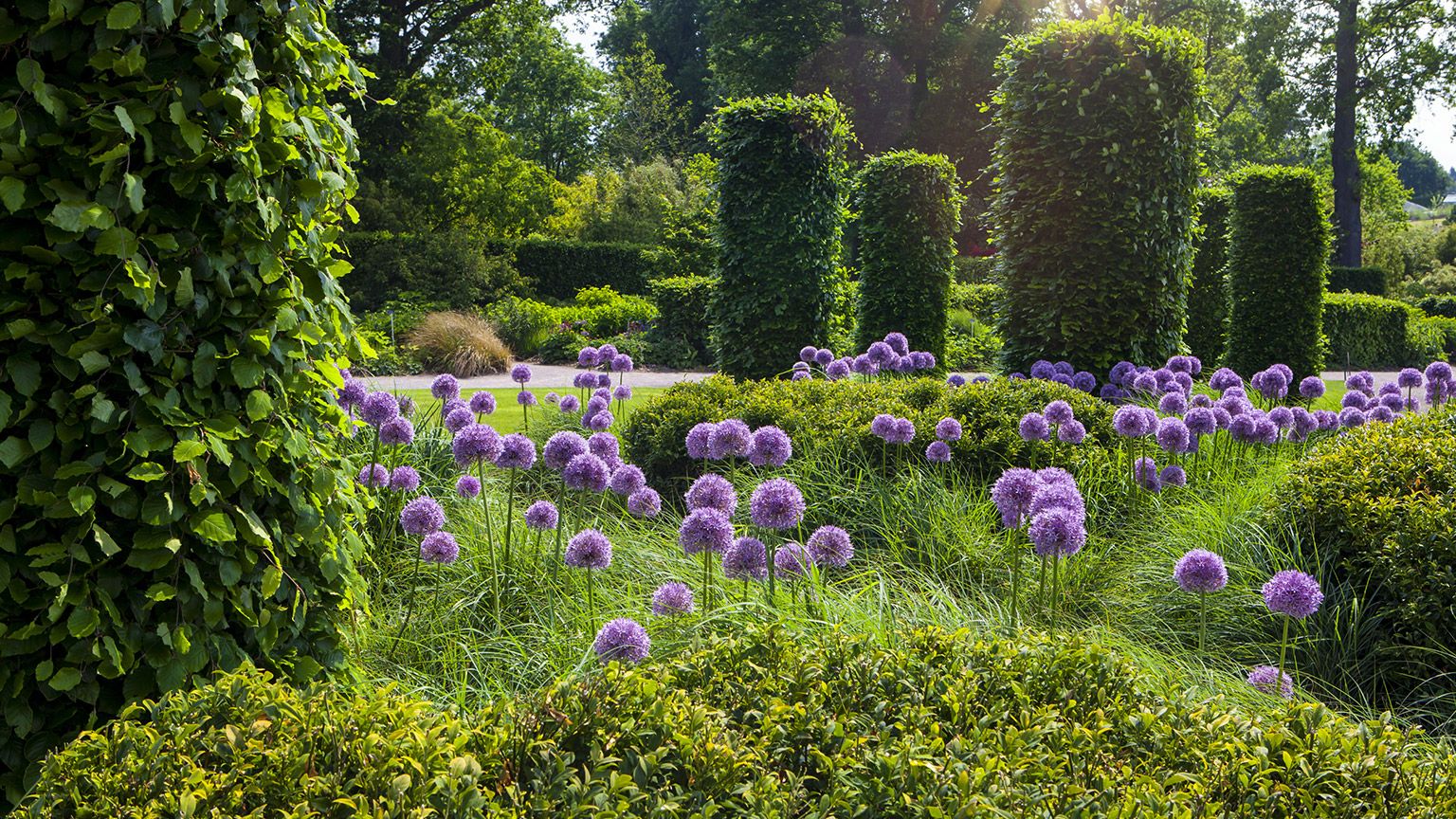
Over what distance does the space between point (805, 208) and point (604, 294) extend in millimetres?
11185

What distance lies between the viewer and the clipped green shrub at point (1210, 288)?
42.5 feet

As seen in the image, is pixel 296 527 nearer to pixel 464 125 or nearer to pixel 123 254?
pixel 123 254

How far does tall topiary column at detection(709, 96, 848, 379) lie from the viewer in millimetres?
9781

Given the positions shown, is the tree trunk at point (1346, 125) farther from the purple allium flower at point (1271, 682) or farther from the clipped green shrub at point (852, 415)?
the purple allium flower at point (1271, 682)

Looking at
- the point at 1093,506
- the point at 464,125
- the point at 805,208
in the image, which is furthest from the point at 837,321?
the point at 464,125

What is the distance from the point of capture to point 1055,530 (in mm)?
2777

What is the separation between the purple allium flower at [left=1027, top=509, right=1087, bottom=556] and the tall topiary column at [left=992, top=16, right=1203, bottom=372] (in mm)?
5630

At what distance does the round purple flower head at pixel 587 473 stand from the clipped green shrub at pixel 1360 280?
91.9ft

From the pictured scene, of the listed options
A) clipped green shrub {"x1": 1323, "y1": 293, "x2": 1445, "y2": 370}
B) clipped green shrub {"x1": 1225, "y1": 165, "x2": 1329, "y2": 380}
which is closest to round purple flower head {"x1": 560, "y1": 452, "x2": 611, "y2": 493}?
clipped green shrub {"x1": 1225, "y1": 165, "x2": 1329, "y2": 380}

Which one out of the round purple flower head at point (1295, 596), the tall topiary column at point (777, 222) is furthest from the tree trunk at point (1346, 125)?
the round purple flower head at point (1295, 596)

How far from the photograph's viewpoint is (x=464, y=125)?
79.2ft

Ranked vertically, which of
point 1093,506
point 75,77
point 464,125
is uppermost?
point 464,125

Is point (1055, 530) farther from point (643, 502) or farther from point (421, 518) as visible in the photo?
point (421, 518)

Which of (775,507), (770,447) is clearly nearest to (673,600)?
(775,507)
